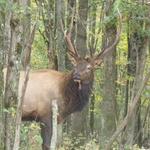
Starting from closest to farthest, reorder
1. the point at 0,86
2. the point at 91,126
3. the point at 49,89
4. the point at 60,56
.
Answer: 1. the point at 0,86
2. the point at 49,89
3. the point at 60,56
4. the point at 91,126

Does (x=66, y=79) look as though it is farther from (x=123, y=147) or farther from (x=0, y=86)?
(x=0, y=86)

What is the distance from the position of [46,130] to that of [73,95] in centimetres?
102

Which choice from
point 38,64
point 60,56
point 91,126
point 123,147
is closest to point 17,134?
point 123,147

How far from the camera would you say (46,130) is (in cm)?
1044

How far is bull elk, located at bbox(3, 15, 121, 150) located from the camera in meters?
10.3

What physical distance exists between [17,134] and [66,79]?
21.1ft

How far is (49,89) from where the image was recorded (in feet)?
34.8

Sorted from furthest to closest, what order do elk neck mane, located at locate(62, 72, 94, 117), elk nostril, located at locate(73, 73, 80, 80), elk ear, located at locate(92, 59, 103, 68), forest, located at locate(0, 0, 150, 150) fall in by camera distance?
A: elk neck mane, located at locate(62, 72, 94, 117), elk ear, located at locate(92, 59, 103, 68), elk nostril, located at locate(73, 73, 80, 80), forest, located at locate(0, 0, 150, 150)

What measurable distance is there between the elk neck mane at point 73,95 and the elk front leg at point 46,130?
53cm

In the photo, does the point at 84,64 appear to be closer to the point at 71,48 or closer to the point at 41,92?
the point at 71,48

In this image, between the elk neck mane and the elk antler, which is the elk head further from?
the elk neck mane

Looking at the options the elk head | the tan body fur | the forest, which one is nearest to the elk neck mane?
the forest

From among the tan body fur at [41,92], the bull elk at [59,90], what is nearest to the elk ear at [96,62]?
the bull elk at [59,90]

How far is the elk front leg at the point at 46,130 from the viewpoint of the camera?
33.8 feet
